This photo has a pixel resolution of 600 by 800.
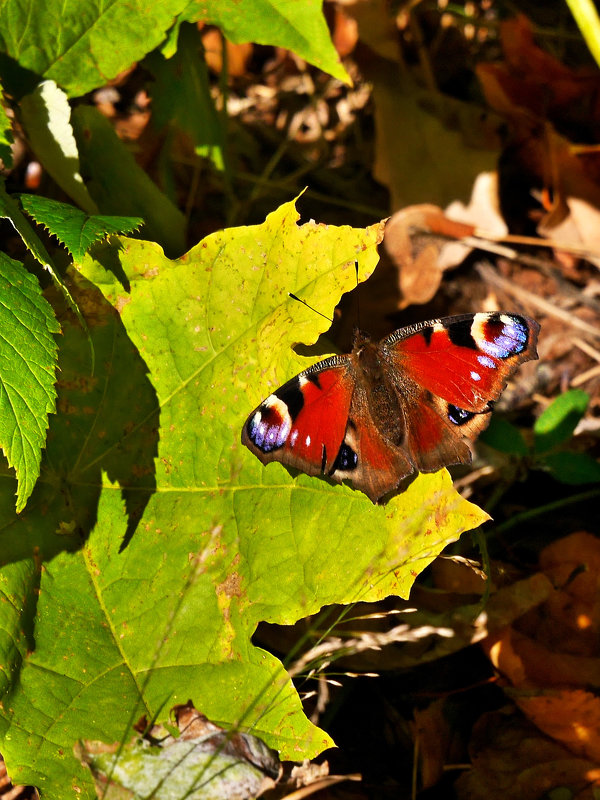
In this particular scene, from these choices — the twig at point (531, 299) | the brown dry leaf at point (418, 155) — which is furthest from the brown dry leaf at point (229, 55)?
the twig at point (531, 299)

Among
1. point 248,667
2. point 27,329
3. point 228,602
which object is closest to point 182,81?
point 27,329

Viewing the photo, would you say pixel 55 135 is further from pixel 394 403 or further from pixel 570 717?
pixel 570 717

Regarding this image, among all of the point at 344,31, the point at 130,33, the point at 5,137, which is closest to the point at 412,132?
the point at 344,31

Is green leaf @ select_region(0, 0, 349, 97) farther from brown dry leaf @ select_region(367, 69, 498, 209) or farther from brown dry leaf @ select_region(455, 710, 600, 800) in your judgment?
brown dry leaf @ select_region(455, 710, 600, 800)

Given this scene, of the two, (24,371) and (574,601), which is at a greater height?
(24,371)

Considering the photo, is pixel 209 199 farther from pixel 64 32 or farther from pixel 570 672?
pixel 570 672

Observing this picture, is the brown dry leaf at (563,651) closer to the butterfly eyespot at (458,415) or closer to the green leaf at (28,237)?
the butterfly eyespot at (458,415)
